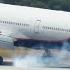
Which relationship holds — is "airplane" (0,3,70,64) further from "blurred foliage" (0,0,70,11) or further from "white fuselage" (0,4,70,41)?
"blurred foliage" (0,0,70,11)

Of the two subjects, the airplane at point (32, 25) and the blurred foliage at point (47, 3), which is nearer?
the airplane at point (32, 25)

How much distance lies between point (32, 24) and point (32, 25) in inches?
1.6

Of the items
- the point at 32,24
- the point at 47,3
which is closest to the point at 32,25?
the point at 32,24

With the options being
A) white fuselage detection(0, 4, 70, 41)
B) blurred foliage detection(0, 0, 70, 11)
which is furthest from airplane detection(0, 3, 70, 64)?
blurred foliage detection(0, 0, 70, 11)

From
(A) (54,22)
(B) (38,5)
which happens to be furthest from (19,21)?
(B) (38,5)

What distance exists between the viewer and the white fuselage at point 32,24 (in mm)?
17016

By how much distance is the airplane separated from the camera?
17.0m

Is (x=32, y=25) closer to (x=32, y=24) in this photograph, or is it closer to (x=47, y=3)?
(x=32, y=24)

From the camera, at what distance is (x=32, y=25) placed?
1712 cm

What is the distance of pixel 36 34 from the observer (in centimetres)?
1727

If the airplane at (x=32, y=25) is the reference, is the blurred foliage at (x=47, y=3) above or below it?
below

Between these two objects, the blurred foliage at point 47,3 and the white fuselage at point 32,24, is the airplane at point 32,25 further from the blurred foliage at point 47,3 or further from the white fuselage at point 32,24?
the blurred foliage at point 47,3

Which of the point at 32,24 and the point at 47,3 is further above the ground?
the point at 32,24

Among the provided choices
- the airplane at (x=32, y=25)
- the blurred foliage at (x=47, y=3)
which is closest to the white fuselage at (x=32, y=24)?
the airplane at (x=32, y=25)
